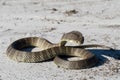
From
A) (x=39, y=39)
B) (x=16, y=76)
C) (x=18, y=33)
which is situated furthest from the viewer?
(x=18, y=33)

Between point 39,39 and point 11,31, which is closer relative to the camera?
point 39,39

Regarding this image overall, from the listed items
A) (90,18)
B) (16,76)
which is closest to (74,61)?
(16,76)

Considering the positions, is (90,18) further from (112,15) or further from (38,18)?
(38,18)

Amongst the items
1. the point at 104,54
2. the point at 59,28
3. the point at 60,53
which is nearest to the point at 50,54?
the point at 60,53

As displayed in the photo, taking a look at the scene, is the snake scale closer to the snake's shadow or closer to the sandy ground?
the sandy ground

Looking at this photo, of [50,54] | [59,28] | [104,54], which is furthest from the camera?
[59,28]

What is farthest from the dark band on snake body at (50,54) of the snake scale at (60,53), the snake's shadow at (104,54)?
the snake's shadow at (104,54)

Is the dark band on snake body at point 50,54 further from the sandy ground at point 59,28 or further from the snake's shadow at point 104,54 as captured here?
the snake's shadow at point 104,54

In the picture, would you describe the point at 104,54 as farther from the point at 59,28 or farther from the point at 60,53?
the point at 59,28
